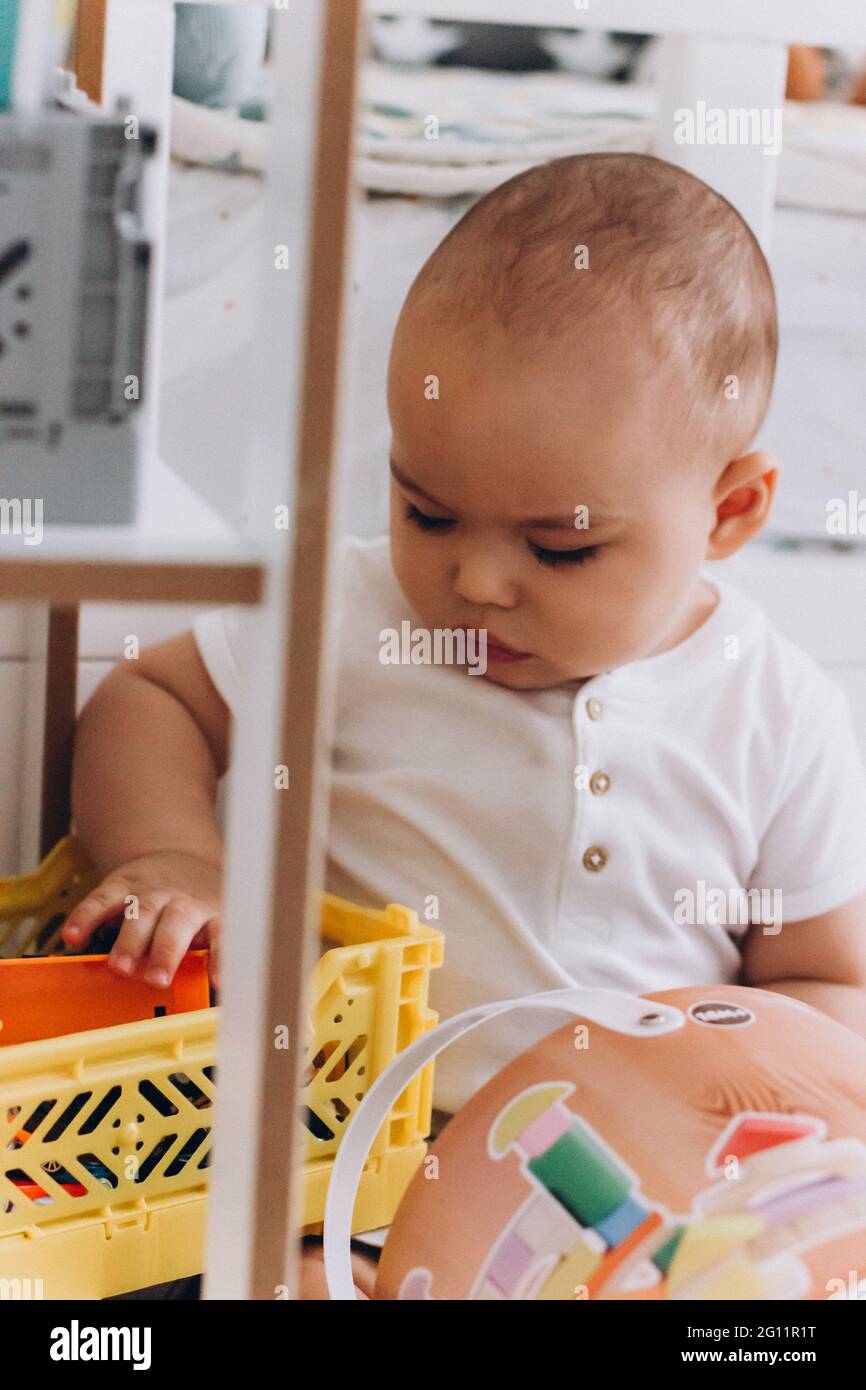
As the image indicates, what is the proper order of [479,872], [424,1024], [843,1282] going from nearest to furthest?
1. [843,1282]
2. [424,1024]
3. [479,872]

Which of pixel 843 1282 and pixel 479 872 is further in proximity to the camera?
pixel 479 872

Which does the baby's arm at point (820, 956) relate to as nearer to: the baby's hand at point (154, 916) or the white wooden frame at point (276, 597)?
the baby's hand at point (154, 916)

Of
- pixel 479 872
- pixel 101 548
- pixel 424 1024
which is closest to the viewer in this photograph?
pixel 101 548

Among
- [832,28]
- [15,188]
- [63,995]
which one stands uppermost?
[832,28]

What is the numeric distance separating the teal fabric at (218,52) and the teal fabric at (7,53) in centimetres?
55

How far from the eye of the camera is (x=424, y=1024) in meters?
0.90

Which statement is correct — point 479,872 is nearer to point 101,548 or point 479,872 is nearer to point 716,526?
point 716,526

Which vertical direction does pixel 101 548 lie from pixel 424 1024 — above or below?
above

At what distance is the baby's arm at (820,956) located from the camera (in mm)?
1028

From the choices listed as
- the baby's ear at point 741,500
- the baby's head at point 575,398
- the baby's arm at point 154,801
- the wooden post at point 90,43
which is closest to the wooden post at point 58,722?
the baby's arm at point 154,801

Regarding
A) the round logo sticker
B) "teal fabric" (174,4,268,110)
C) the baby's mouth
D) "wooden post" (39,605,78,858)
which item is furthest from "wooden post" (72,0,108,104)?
the round logo sticker

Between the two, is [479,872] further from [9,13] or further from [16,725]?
[9,13]

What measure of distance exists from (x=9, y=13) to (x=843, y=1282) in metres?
0.71

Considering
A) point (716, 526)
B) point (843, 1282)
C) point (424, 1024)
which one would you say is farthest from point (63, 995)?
point (716, 526)
